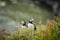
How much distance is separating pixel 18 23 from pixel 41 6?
0.43 m

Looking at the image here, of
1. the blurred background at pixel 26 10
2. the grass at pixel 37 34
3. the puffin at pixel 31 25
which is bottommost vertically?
the grass at pixel 37 34

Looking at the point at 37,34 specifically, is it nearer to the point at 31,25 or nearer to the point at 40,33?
the point at 40,33

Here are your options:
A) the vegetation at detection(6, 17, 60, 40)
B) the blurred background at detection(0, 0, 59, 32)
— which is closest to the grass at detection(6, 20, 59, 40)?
the vegetation at detection(6, 17, 60, 40)

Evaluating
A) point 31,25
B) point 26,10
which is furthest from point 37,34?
point 26,10

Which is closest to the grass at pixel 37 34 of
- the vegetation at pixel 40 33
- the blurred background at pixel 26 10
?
the vegetation at pixel 40 33

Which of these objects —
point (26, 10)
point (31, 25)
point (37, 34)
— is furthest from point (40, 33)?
point (26, 10)

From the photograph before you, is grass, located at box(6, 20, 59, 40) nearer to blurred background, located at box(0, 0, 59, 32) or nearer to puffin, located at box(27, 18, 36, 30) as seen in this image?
puffin, located at box(27, 18, 36, 30)

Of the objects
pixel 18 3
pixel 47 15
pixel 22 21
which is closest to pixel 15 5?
pixel 18 3

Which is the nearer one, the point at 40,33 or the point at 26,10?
the point at 40,33

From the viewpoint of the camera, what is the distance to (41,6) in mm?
3445

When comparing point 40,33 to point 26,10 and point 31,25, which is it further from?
point 26,10

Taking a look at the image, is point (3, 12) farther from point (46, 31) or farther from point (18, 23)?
point (46, 31)

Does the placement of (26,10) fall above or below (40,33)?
above

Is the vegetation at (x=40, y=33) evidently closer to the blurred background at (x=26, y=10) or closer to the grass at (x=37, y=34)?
the grass at (x=37, y=34)
